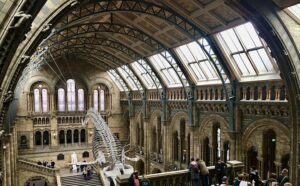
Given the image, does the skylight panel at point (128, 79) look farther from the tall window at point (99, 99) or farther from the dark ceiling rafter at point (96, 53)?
the tall window at point (99, 99)

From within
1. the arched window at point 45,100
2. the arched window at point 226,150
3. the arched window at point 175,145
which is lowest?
the arched window at point 175,145

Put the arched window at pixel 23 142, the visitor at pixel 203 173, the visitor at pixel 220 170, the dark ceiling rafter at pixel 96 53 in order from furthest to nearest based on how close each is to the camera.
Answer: the arched window at pixel 23 142
the dark ceiling rafter at pixel 96 53
the visitor at pixel 220 170
the visitor at pixel 203 173

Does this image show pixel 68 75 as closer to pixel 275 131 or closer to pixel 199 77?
pixel 199 77

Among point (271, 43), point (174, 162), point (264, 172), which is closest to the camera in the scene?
point (271, 43)

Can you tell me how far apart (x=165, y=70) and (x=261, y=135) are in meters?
11.5

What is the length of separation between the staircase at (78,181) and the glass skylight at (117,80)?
43.7 feet

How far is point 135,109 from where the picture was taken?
3684 cm

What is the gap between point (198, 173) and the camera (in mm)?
9969

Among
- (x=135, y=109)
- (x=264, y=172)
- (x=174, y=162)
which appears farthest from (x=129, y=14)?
(x=135, y=109)

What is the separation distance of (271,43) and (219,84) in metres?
6.41

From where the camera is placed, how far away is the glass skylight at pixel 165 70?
2496cm

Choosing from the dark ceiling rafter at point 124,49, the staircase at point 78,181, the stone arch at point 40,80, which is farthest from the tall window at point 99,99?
the staircase at point 78,181

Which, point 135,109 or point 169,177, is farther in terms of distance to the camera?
point 135,109

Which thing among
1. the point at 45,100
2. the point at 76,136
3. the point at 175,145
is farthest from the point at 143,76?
the point at 76,136
